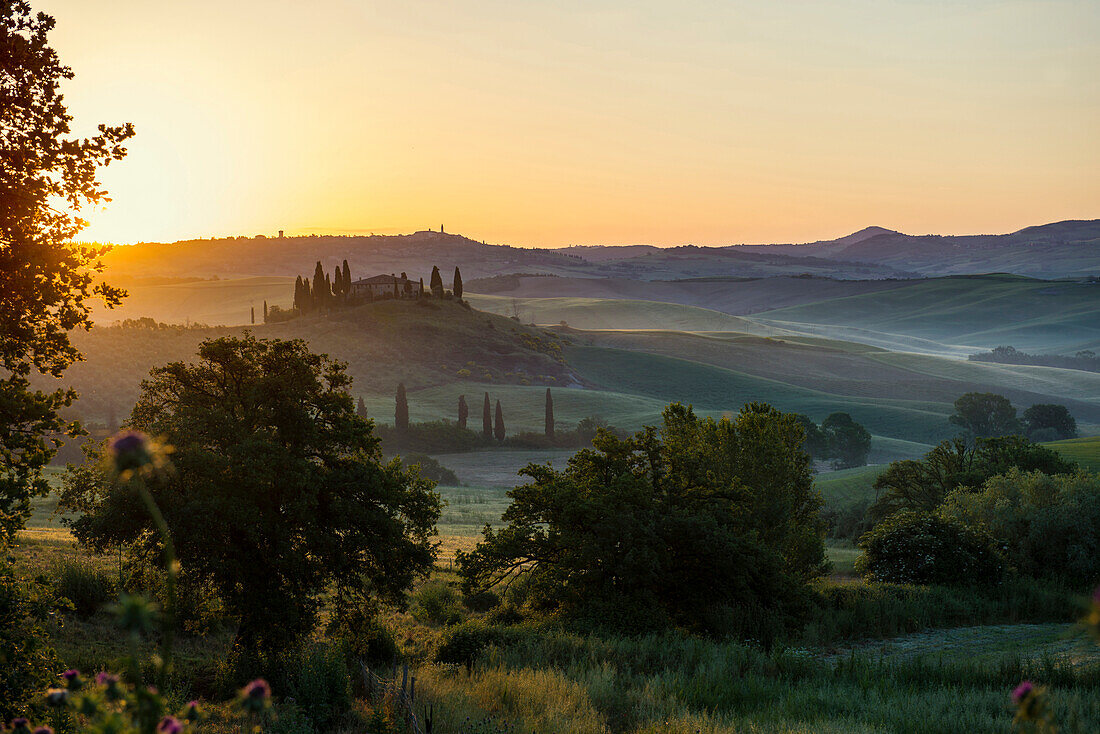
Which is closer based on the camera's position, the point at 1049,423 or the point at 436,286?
the point at 1049,423

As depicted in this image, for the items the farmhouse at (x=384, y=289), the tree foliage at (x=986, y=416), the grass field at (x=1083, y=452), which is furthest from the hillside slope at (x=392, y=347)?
the grass field at (x=1083, y=452)

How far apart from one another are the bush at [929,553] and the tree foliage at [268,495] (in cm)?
1588

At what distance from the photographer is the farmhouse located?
471 feet

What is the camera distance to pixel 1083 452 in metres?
51.8

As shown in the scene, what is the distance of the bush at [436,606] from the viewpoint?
64.5 ft

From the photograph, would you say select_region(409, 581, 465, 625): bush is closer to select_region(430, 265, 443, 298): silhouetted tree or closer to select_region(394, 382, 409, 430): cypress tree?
select_region(394, 382, 409, 430): cypress tree

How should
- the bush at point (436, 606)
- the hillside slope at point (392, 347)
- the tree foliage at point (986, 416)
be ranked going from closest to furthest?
the bush at point (436, 606), the tree foliage at point (986, 416), the hillside slope at point (392, 347)

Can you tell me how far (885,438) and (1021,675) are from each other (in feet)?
→ 285

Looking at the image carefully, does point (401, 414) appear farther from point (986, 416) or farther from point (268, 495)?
point (268, 495)

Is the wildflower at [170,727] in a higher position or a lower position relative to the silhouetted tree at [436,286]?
lower

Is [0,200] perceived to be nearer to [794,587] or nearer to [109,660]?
[109,660]

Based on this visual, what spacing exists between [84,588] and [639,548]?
36.5 ft

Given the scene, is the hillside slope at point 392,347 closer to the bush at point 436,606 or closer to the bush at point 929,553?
the bush at point 436,606

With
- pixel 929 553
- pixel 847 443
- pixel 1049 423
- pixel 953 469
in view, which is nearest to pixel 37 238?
pixel 929 553
